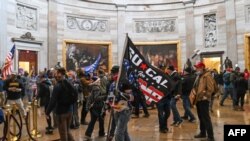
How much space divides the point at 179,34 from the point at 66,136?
2155 centimetres

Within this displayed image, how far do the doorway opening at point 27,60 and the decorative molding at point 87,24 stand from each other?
4372 mm

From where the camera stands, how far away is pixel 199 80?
8.77 meters

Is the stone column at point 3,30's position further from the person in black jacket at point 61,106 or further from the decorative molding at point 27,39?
the person in black jacket at point 61,106

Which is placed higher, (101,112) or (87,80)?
(87,80)

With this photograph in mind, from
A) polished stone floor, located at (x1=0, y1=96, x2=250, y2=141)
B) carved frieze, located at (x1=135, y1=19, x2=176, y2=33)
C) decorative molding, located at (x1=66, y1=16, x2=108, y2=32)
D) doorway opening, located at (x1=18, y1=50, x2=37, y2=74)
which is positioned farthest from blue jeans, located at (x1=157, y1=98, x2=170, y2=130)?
carved frieze, located at (x1=135, y1=19, x2=176, y2=33)

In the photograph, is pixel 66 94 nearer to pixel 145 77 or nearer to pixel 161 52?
pixel 145 77

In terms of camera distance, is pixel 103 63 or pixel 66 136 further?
pixel 103 63

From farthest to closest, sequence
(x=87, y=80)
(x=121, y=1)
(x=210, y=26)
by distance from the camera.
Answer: (x=121, y=1), (x=210, y=26), (x=87, y=80)

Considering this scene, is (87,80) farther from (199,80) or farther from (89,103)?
(199,80)

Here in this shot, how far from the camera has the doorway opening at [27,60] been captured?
21.4 m

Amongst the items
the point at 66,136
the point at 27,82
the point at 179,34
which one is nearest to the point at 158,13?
the point at 179,34

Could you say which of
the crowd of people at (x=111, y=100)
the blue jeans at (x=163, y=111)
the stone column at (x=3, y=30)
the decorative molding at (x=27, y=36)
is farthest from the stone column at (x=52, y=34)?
the blue jeans at (x=163, y=111)

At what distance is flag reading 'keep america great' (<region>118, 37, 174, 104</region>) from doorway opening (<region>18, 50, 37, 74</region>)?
557 inches

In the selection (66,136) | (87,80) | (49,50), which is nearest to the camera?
(66,136)
